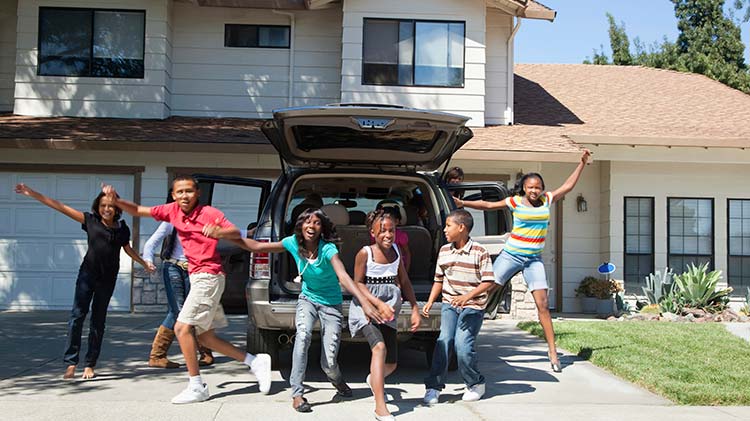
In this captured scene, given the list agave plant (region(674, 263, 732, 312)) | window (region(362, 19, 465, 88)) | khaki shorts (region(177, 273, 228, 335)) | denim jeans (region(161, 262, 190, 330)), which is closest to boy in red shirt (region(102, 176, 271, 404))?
khaki shorts (region(177, 273, 228, 335))

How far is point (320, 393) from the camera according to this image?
6.45 meters

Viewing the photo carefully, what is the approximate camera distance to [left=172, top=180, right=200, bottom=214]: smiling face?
19.8 feet

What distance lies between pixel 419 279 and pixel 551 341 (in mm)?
1323

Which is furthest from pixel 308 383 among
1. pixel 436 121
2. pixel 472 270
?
pixel 436 121

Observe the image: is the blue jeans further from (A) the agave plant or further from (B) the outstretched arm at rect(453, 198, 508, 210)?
(A) the agave plant

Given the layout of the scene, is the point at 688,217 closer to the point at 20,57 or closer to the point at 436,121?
the point at 436,121

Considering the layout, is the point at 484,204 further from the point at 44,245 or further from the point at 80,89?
the point at 80,89

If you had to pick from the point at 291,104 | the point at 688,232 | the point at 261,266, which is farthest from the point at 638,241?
the point at 261,266

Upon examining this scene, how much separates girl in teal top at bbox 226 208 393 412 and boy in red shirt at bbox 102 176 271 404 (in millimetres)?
316

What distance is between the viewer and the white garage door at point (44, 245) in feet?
43.8

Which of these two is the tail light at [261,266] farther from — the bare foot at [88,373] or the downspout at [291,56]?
the downspout at [291,56]

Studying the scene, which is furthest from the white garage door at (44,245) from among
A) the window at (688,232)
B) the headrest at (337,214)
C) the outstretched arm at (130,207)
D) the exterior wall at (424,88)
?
the window at (688,232)

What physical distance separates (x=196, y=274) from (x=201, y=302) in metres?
0.21

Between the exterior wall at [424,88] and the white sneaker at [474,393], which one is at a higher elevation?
the exterior wall at [424,88]
